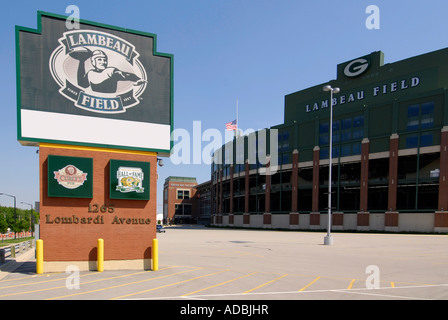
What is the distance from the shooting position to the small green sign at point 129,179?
13.9m

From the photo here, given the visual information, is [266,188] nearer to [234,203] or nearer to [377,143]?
[234,203]

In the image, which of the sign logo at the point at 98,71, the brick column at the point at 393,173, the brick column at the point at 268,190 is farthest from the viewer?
the brick column at the point at 268,190

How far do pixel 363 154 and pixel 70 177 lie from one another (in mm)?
46015

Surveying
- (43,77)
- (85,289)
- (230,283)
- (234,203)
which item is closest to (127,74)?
(43,77)

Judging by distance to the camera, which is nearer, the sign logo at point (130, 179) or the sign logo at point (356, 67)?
the sign logo at point (130, 179)

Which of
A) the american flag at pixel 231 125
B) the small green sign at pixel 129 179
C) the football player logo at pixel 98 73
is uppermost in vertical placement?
the american flag at pixel 231 125

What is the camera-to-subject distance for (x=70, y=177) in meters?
13.2

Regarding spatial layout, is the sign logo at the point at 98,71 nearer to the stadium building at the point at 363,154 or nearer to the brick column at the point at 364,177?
the stadium building at the point at 363,154

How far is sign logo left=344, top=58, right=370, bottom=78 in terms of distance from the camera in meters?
54.2

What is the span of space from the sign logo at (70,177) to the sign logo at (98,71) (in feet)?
8.77

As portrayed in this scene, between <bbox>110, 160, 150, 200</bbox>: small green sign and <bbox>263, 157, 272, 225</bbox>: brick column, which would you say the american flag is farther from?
<bbox>110, 160, 150, 200</bbox>: small green sign
